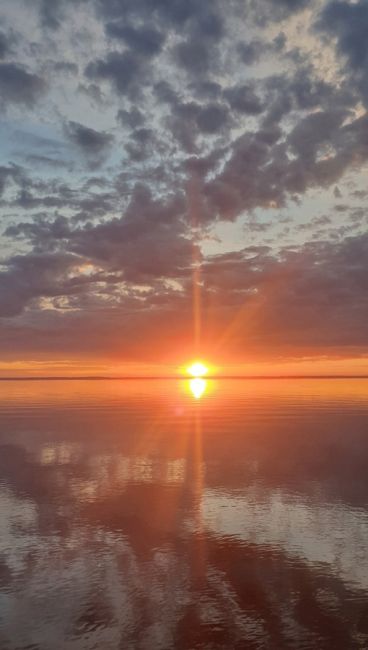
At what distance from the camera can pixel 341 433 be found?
108 ft

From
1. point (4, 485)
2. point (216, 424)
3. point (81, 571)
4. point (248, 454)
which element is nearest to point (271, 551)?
point (81, 571)

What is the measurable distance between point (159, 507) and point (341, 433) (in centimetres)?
1918

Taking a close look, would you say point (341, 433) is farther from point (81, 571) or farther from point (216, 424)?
point (81, 571)

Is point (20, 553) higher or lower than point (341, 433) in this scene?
lower

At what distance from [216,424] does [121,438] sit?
916 centimetres

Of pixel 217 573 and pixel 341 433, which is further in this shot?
pixel 341 433

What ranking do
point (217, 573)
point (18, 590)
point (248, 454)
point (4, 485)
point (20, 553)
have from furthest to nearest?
point (248, 454), point (4, 485), point (20, 553), point (217, 573), point (18, 590)

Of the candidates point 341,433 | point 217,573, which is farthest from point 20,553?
point 341,433

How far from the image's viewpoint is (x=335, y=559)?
12.3m

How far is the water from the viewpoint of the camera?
9.15 metres

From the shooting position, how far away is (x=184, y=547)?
1337 cm

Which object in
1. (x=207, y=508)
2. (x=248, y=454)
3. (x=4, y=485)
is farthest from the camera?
(x=248, y=454)

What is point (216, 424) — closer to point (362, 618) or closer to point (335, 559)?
point (335, 559)

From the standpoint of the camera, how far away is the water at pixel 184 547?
30.0 ft
